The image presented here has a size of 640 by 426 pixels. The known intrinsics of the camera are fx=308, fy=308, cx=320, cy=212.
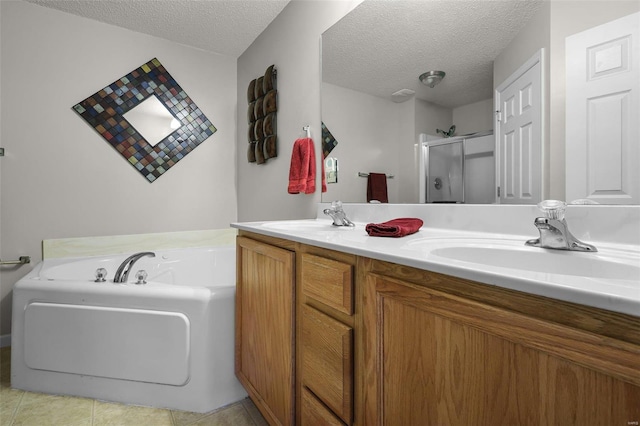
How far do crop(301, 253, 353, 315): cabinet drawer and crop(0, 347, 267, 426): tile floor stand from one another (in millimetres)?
867

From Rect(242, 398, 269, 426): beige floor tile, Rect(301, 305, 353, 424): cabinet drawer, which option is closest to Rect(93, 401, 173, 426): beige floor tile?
Rect(242, 398, 269, 426): beige floor tile

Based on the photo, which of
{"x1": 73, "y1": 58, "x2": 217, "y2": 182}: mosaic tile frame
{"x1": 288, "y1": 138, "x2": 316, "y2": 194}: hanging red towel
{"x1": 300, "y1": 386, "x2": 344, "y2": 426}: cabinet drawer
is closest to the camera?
{"x1": 300, "y1": 386, "x2": 344, "y2": 426}: cabinet drawer

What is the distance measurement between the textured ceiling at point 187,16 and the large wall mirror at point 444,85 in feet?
2.78

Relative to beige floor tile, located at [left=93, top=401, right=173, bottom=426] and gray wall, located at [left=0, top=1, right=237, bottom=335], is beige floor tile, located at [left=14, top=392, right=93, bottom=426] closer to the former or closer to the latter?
beige floor tile, located at [left=93, top=401, right=173, bottom=426]

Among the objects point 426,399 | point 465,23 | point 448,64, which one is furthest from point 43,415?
point 465,23

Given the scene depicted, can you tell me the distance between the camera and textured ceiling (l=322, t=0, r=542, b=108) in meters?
1.10

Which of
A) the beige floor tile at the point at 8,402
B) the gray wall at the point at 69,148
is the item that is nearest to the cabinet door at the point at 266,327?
the beige floor tile at the point at 8,402

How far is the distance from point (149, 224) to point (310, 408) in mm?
2183

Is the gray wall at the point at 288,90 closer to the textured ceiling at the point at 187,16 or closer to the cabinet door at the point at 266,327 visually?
the textured ceiling at the point at 187,16

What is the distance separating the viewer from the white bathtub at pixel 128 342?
4.76ft

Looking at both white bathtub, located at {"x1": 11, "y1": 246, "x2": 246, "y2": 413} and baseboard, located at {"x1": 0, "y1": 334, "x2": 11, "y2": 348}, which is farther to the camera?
baseboard, located at {"x1": 0, "y1": 334, "x2": 11, "y2": 348}

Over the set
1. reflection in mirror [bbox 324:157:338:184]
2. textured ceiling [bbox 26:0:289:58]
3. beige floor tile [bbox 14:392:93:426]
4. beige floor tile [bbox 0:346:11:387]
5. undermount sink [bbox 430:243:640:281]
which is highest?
textured ceiling [bbox 26:0:289:58]

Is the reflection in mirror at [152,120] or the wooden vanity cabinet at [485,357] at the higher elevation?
the reflection in mirror at [152,120]

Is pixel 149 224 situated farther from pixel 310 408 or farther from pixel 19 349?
pixel 310 408
